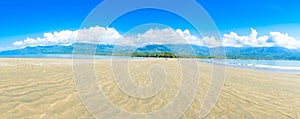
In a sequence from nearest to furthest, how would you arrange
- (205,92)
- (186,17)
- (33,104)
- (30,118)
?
(30,118), (33,104), (186,17), (205,92)

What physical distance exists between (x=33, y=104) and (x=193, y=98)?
603 cm

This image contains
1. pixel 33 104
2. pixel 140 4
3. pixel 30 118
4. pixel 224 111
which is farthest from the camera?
pixel 140 4

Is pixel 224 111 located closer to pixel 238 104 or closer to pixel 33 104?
pixel 238 104

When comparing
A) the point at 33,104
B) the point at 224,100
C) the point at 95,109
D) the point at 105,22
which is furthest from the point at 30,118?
the point at 224,100

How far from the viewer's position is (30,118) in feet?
19.7

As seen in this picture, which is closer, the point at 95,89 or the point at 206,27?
the point at 206,27

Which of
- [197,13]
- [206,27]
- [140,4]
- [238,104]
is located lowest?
[238,104]

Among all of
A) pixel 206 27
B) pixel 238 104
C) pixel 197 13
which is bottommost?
pixel 238 104

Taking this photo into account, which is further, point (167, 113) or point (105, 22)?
point (105, 22)

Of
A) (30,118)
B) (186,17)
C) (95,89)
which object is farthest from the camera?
(95,89)

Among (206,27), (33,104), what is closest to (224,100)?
(206,27)

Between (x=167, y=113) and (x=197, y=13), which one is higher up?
(x=197, y=13)

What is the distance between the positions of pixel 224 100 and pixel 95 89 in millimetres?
5601

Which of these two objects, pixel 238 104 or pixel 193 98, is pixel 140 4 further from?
pixel 238 104
